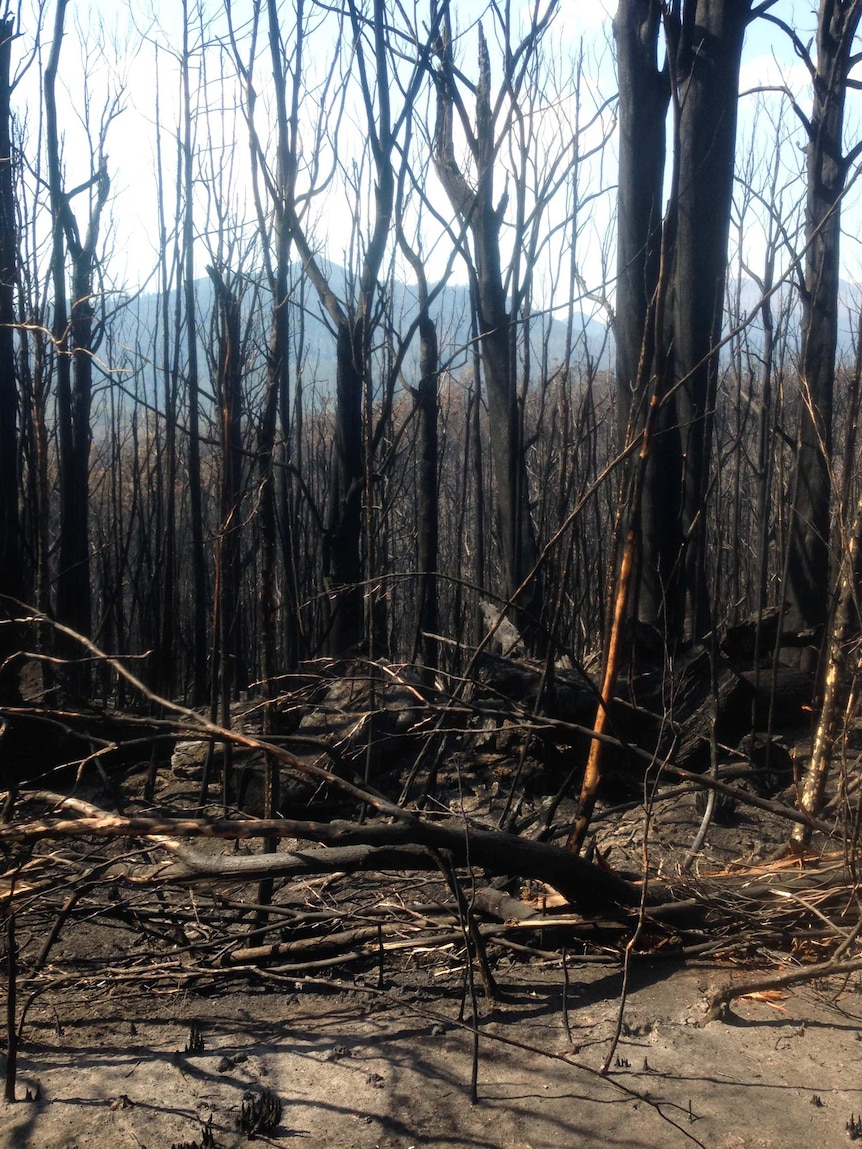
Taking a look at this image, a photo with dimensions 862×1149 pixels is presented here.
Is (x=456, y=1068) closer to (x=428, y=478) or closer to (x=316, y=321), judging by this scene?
(x=428, y=478)

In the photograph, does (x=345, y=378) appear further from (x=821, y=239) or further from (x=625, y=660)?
(x=821, y=239)

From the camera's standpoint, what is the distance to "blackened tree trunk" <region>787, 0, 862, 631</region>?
6.14 metres

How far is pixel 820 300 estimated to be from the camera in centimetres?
660

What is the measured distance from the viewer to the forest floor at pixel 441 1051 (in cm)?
220

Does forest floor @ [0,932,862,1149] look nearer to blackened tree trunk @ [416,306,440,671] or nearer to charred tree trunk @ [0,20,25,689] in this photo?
blackened tree trunk @ [416,306,440,671]

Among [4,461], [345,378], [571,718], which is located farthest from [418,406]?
[4,461]

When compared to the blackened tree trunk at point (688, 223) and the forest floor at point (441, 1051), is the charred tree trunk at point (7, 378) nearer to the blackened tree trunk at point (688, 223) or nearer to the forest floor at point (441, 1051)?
the forest floor at point (441, 1051)

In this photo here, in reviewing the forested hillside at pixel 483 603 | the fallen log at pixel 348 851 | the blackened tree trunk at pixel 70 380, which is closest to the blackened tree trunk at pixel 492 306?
the forested hillside at pixel 483 603

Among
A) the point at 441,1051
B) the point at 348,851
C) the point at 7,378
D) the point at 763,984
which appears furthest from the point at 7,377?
the point at 763,984

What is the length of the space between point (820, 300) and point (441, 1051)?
19.0 feet

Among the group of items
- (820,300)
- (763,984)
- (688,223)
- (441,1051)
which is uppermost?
(688,223)

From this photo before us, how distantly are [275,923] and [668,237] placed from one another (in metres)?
2.47

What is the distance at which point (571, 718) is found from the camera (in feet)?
16.6

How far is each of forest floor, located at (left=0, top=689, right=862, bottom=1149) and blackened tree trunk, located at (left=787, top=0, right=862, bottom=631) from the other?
3.25 m
